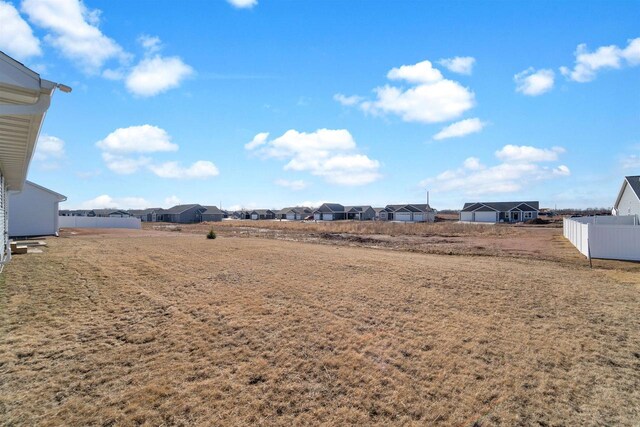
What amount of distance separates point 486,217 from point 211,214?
59.6 meters

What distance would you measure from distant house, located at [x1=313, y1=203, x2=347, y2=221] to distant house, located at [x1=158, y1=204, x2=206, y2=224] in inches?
1133

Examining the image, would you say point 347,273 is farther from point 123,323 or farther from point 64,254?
point 64,254

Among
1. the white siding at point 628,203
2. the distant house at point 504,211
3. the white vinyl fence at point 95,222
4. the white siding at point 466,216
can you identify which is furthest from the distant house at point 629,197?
the white vinyl fence at point 95,222

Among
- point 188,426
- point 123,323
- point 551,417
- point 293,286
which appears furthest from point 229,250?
point 551,417

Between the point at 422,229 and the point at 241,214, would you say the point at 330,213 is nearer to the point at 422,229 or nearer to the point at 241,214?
the point at 241,214

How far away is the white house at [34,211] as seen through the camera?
1016 inches

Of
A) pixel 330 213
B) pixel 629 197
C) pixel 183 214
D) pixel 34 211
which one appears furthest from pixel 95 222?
pixel 629 197

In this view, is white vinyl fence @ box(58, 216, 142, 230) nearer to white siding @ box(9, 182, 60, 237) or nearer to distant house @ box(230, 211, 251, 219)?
white siding @ box(9, 182, 60, 237)

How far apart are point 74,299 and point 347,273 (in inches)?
301

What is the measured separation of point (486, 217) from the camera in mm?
66750

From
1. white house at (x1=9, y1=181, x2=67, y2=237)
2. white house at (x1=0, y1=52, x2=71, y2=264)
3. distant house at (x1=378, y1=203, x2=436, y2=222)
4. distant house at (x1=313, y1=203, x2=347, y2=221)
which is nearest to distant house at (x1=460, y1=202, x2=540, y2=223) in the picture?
distant house at (x1=378, y1=203, x2=436, y2=222)

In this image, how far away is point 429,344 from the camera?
237 inches

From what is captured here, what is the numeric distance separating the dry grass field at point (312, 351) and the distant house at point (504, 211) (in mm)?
60179

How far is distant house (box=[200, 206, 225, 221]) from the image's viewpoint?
82.1m
